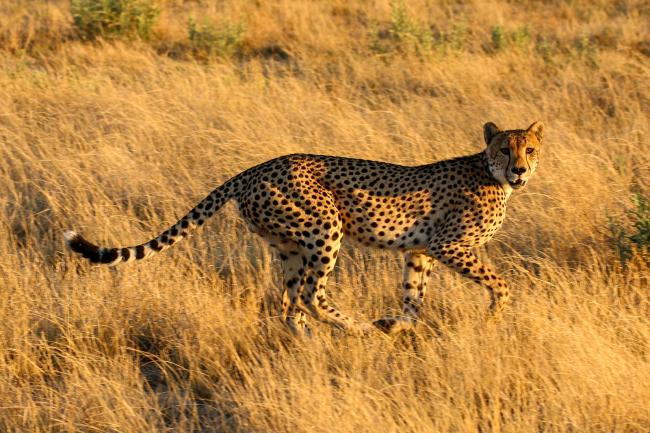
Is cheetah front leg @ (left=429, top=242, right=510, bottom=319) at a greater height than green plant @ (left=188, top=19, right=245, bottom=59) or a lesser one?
lesser

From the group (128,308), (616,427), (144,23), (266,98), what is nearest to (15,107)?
(266,98)

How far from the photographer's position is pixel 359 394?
13.3ft

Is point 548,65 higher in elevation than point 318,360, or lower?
higher

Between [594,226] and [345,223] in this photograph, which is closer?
[345,223]

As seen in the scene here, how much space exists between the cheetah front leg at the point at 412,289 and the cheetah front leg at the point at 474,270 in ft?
0.78

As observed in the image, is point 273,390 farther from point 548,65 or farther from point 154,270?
point 548,65

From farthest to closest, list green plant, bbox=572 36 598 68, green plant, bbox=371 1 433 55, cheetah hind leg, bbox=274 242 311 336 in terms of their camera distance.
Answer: green plant, bbox=371 1 433 55 → green plant, bbox=572 36 598 68 → cheetah hind leg, bbox=274 242 311 336

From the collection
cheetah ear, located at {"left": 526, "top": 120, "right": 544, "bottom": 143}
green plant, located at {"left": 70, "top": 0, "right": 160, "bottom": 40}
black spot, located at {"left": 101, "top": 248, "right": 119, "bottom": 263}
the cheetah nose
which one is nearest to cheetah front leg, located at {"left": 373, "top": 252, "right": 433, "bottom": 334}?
the cheetah nose

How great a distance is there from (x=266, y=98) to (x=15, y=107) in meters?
1.95

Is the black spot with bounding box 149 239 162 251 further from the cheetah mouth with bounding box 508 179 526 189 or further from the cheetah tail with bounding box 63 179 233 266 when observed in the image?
the cheetah mouth with bounding box 508 179 526 189

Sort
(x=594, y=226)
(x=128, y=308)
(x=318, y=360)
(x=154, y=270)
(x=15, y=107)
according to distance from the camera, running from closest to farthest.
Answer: (x=318, y=360), (x=128, y=308), (x=154, y=270), (x=594, y=226), (x=15, y=107)

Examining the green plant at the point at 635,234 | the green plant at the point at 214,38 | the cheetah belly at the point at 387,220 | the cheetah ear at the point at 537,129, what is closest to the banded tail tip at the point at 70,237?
the cheetah belly at the point at 387,220

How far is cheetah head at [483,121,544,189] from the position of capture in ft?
16.7

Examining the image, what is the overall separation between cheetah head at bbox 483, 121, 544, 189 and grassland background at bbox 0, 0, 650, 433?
0.57 metres
